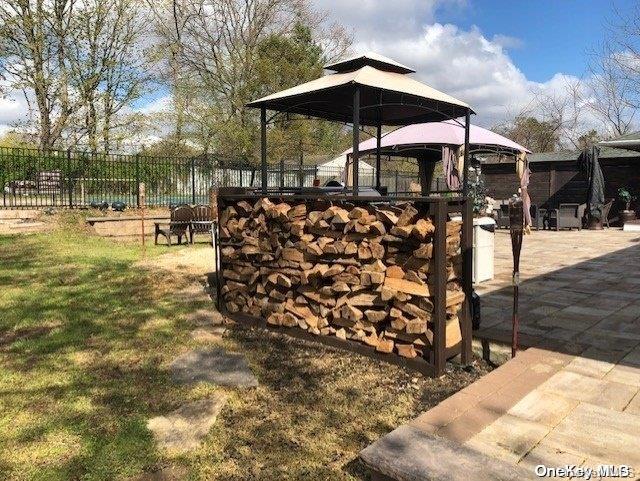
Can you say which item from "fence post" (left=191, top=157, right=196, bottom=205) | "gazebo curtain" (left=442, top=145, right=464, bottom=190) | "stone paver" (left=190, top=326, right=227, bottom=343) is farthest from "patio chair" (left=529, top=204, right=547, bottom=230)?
"stone paver" (left=190, top=326, right=227, bottom=343)

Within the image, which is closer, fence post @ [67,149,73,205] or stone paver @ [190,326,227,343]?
stone paver @ [190,326,227,343]

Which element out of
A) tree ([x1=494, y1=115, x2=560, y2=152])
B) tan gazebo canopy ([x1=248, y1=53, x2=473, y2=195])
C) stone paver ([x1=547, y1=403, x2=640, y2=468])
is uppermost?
tree ([x1=494, y1=115, x2=560, y2=152])

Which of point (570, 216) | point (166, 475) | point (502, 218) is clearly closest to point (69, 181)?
point (166, 475)

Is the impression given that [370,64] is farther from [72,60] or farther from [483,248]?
[72,60]

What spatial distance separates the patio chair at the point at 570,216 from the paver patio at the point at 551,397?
9.20 metres

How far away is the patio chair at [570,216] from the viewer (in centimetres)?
1391

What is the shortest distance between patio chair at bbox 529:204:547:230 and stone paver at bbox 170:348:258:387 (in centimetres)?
1303

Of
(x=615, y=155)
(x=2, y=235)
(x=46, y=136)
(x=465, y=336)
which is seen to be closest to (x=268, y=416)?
(x=465, y=336)

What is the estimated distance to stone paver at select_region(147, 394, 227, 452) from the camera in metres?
2.58

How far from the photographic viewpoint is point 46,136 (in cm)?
1853

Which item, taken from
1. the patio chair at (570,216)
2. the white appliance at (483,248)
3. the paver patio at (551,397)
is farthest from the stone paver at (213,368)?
the patio chair at (570,216)

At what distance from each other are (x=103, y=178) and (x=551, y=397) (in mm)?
13329

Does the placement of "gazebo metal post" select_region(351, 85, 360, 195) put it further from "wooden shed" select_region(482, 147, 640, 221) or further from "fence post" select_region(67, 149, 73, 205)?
"wooden shed" select_region(482, 147, 640, 221)

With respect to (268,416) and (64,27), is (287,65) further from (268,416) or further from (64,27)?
(268,416)
